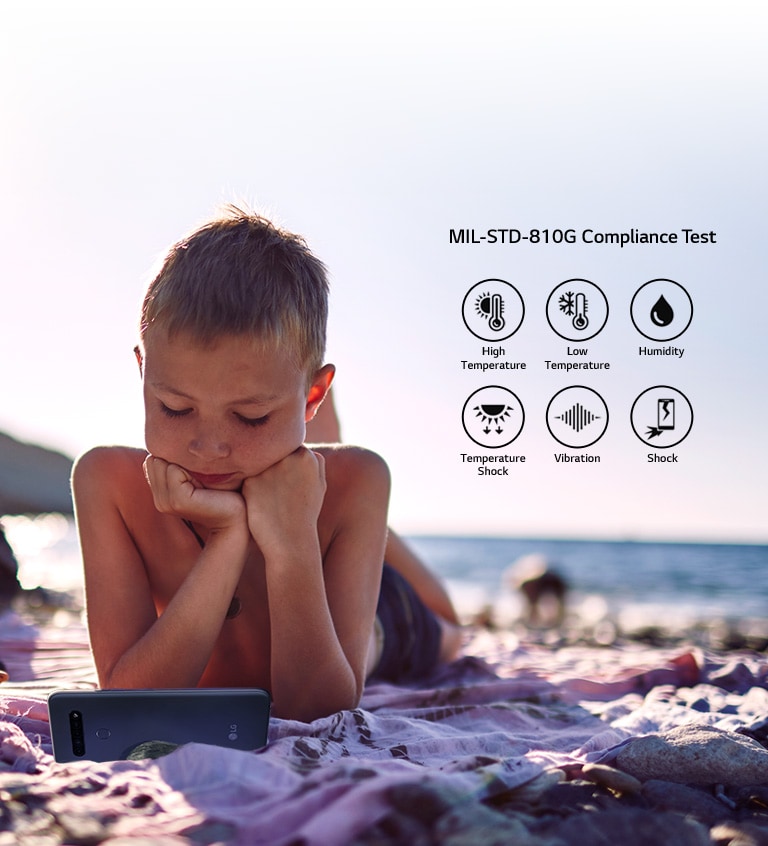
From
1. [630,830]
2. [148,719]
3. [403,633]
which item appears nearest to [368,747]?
[148,719]

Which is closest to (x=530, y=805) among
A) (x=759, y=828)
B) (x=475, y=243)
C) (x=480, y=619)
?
(x=759, y=828)

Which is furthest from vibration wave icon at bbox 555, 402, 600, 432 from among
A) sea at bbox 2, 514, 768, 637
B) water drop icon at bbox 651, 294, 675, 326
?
sea at bbox 2, 514, 768, 637

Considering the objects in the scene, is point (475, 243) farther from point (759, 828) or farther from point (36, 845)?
point (36, 845)

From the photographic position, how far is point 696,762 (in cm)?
176

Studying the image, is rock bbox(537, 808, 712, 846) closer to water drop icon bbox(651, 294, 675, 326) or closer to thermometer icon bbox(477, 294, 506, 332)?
thermometer icon bbox(477, 294, 506, 332)

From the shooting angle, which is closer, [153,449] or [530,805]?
[530,805]

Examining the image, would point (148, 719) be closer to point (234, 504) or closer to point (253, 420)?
point (234, 504)

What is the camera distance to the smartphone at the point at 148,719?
1678 mm

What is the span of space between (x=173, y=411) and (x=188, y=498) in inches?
8.2

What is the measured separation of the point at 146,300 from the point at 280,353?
1.23ft

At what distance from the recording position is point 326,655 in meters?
2.02

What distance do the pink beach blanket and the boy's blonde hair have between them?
2.92 ft

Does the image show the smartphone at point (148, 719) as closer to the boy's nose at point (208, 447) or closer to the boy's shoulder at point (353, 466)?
the boy's nose at point (208, 447)

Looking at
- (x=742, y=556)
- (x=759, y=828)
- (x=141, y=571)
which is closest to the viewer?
(x=759, y=828)
